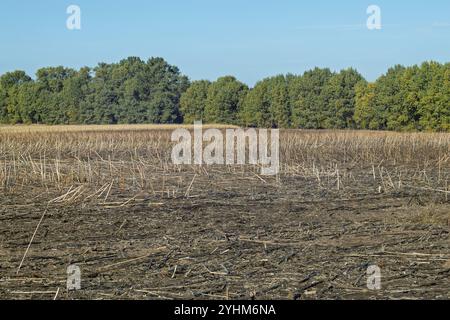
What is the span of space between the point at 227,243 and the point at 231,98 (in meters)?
64.2

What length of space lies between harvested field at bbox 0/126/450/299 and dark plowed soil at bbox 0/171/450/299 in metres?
0.02

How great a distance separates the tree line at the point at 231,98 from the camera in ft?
162

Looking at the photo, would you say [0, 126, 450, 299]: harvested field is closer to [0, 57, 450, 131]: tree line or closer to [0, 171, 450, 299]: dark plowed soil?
[0, 171, 450, 299]: dark plowed soil

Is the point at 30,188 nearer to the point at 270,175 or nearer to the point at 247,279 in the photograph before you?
the point at 270,175

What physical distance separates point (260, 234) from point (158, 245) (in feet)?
4.54

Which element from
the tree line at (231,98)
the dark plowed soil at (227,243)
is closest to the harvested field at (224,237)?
the dark plowed soil at (227,243)

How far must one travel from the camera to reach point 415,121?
163 feet

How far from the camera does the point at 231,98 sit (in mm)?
71125

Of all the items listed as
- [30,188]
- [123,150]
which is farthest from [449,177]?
[123,150]

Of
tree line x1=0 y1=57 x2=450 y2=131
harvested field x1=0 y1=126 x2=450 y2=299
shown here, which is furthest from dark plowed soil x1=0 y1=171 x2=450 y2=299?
tree line x1=0 y1=57 x2=450 y2=131

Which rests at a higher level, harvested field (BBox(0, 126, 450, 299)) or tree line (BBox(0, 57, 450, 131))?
tree line (BBox(0, 57, 450, 131))

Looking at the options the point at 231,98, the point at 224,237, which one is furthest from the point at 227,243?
the point at 231,98

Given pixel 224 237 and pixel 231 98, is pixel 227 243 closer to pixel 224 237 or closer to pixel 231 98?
pixel 224 237

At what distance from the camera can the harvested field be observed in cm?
561
